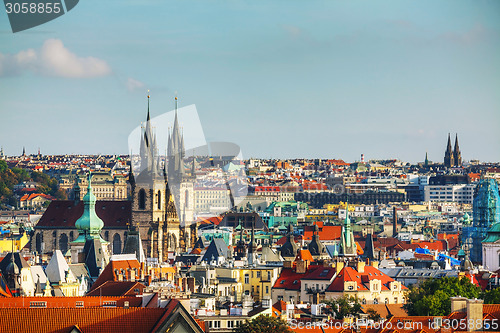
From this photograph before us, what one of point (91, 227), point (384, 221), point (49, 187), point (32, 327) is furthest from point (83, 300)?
point (49, 187)

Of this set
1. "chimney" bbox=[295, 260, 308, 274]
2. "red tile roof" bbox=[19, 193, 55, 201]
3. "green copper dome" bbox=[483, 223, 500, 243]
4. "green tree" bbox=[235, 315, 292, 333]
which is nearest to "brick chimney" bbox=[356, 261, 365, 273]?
"chimney" bbox=[295, 260, 308, 274]

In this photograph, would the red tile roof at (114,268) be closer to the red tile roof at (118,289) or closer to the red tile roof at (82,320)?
the red tile roof at (118,289)

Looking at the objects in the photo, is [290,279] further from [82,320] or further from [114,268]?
[82,320]

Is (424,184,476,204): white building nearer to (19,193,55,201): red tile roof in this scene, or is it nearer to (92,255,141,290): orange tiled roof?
(19,193,55,201): red tile roof

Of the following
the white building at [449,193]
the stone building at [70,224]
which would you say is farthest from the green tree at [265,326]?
the white building at [449,193]

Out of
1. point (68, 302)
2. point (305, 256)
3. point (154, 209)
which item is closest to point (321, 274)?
point (305, 256)

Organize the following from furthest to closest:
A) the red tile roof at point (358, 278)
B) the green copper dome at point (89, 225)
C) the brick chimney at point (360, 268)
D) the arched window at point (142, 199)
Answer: the arched window at point (142, 199), the green copper dome at point (89, 225), the brick chimney at point (360, 268), the red tile roof at point (358, 278)
